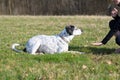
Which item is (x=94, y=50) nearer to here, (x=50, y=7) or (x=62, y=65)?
(x=62, y=65)

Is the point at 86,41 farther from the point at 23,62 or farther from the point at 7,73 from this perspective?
the point at 7,73

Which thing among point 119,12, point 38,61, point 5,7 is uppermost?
point 119,12

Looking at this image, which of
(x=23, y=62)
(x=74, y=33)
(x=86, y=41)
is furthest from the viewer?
(x=86, y=41)

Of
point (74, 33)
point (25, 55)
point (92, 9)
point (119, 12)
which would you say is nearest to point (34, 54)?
point (25, 55)

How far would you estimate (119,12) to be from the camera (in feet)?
32.0

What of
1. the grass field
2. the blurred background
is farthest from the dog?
the blurred background

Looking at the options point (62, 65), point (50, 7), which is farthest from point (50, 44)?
point (50, 7)

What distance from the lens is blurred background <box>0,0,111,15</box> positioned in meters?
29.4

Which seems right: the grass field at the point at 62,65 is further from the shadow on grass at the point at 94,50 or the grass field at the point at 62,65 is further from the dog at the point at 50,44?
the dog at the point at 50,44

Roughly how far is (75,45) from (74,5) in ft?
60.4

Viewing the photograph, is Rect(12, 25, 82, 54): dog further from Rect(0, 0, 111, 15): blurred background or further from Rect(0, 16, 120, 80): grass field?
Rect(0, 0, 111, 15): blurred background

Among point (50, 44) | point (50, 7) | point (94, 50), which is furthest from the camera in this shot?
point (50, 7)

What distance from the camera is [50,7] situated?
30094mm

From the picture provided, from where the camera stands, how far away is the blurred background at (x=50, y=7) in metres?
29.4
